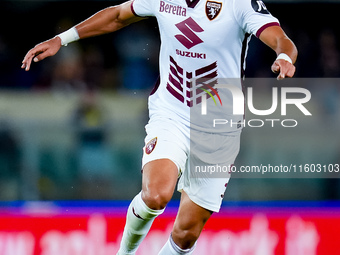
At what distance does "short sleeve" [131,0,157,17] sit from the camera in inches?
150

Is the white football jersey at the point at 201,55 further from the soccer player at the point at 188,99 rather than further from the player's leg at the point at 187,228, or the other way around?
the player's leg at the point at 187,228

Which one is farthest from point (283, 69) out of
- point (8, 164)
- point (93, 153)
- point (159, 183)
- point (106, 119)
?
point (8, 164)

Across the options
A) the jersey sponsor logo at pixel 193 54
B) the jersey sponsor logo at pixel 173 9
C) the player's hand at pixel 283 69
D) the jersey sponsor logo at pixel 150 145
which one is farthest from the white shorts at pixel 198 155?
the player's hand at pixel 283 69

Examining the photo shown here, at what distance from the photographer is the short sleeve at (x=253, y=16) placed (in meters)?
3.43

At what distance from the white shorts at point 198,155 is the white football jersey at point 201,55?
0.19 ft

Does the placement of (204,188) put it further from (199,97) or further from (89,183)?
(89,183)

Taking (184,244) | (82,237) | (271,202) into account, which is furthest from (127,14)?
(271,202)

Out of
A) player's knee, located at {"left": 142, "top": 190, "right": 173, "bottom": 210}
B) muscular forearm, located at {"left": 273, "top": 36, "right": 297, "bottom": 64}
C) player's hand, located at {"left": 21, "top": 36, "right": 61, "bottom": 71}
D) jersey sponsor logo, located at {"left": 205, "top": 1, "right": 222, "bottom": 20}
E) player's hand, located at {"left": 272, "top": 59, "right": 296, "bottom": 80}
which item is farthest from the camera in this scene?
player's hand, located at {"left": 21, "top": 36, "right": 61, "bottom": 71}

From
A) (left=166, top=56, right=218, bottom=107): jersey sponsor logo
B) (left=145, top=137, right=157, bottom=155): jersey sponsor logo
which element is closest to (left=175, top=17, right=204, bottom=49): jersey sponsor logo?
(left=166, top=56, right=218, bottom=107): jersey sponsor logo

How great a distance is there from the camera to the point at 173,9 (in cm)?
363

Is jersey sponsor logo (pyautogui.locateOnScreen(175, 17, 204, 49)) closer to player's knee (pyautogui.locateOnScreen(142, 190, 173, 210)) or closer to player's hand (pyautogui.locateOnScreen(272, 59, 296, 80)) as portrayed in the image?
player's hand (pyautogui.locateOnScreen(272, 59, 296, 80))

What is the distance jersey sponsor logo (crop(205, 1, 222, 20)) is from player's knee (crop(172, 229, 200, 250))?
3.80 ft

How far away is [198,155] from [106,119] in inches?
132

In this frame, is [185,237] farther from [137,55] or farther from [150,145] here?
[137,55]
